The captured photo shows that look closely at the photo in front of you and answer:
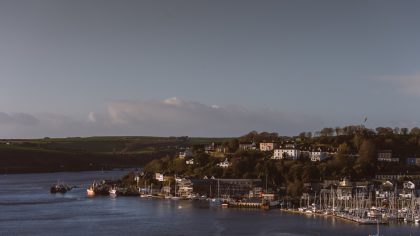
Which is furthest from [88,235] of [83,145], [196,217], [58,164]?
[83,145]

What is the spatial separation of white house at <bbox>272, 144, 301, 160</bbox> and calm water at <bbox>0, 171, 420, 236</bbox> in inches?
476

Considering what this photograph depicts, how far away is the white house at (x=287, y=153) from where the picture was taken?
6147 cm

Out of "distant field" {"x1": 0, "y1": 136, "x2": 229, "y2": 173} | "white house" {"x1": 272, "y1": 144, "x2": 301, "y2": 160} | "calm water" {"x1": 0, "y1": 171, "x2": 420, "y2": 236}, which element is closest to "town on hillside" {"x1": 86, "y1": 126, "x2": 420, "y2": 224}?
"white house" {"x1": 272, "y1": 144, "x2": 301, "y2": 160}

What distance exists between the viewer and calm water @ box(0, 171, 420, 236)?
36.1 m

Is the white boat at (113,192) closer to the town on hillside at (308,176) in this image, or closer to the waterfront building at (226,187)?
the town on hillside at (308,176)

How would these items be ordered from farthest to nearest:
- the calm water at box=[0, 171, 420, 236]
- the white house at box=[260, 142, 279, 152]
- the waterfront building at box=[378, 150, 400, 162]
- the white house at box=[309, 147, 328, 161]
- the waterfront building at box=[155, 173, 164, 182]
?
the white house at box=[260, 142, 279, 152], the waterfront building at box=[155, 173, 164, 182], the waterfront building at box=[378, 150, 400, 162], the white house at box=[309, 147, 328, 161], the calm water at box=[0, 171, 420, 236]

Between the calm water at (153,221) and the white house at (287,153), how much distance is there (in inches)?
476

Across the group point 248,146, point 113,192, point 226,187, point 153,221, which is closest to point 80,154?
point 248,146

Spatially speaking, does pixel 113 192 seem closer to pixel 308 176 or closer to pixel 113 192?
pixel 113 192

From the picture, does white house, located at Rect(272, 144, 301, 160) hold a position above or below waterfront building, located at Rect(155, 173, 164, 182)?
above

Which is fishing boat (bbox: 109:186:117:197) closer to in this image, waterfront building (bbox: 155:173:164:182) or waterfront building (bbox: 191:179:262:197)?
waterfront building (bbox: 155:173:164:182)

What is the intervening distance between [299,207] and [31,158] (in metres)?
75.8

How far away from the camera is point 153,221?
40.5m

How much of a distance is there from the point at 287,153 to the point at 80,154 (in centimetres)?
6737
